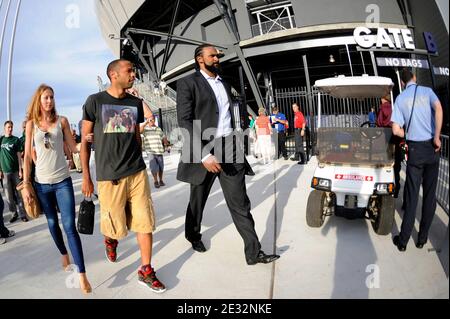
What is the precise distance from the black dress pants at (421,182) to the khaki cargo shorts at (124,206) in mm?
2746

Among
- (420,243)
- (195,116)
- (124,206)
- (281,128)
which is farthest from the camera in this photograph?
(281,128)

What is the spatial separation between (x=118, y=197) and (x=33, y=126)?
1.15 m

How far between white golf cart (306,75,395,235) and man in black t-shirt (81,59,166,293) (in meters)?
2.32

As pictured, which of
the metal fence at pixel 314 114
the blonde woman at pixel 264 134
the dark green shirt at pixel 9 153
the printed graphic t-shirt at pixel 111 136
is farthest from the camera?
the blonde woman at pixel 264 134

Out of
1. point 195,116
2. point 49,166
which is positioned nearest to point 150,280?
point 49,166

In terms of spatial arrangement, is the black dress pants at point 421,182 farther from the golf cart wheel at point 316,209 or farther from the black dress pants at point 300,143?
the black dress pants at point 300,143

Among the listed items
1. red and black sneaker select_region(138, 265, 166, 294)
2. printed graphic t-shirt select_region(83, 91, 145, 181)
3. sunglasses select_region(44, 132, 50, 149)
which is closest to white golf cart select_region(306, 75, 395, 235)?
red and black sneaker select_region(138, 265, 166, 294)

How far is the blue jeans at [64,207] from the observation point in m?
2.89

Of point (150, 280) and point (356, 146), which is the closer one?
point (150, 280)

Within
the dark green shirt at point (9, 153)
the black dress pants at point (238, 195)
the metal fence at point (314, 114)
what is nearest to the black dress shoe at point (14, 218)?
the dark green shirt at point (9, 153)

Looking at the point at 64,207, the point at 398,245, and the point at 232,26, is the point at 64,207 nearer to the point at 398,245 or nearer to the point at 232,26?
the point at 398,245

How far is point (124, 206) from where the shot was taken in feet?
9.71

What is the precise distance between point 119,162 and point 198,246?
60.1 inches

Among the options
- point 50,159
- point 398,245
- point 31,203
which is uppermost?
point 50,159
